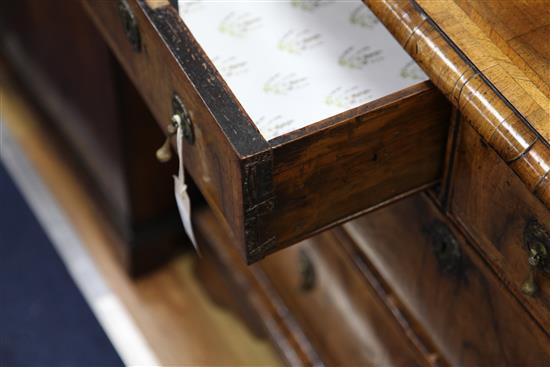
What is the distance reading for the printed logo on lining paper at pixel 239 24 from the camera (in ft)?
2.68

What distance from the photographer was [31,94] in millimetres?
1449

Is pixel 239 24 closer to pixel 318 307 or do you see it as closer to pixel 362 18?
pixel 362 18

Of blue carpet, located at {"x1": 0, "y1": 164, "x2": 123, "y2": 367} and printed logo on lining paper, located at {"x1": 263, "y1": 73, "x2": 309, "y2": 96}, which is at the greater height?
printed logo on lining paper, located at {"x1": 263, "y1": 73, "x2": 309, "y2": 96}

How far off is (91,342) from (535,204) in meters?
0.71

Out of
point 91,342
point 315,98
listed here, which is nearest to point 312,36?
point 315,98

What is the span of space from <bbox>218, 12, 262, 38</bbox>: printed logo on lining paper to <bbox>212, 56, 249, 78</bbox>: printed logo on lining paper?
1.2 inches

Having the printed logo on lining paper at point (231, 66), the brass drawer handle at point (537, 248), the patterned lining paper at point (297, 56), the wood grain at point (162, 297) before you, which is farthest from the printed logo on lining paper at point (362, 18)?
the wood grain at point (162, 297)

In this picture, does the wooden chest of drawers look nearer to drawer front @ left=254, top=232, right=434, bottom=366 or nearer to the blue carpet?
drawer front @ left=254, top=232, right=434, bottom=366

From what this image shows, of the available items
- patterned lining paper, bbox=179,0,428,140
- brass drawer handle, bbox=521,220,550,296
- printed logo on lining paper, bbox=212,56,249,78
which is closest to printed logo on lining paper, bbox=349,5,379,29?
patterned lining paper, bbox=179,0,428,140

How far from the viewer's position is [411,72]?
78 centimetres

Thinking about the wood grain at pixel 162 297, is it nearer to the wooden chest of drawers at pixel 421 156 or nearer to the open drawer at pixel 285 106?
the wooden chest of drawers at pixel 421 156

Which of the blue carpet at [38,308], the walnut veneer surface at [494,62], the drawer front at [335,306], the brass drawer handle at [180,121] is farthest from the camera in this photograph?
the blue carpet at [38,308]

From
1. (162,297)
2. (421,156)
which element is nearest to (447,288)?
(421,156)

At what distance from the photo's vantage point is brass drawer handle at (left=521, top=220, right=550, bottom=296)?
2.17 feet
